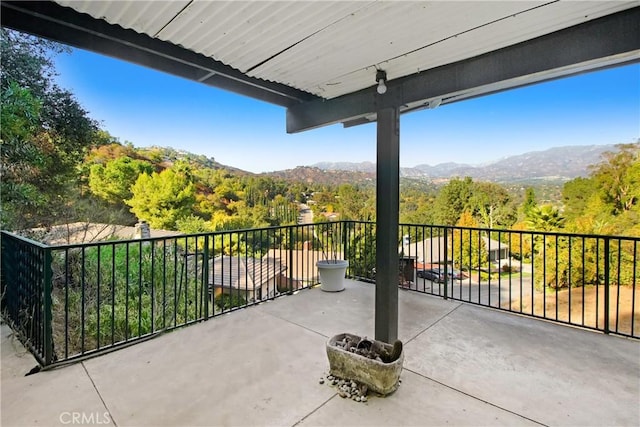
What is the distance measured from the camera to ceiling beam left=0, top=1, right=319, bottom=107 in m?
1.42

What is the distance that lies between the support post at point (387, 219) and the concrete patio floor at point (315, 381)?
0.38 meters

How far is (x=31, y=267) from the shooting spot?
226cm

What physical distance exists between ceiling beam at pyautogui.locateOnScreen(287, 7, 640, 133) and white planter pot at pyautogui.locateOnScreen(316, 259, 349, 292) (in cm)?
212

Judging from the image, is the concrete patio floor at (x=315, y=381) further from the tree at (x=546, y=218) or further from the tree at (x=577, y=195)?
the tree at (x=546, y=218)

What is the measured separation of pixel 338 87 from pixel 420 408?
2363 millimetres

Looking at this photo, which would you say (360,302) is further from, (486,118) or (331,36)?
(486,118)

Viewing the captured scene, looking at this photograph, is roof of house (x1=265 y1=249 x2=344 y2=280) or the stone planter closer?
the stone planter

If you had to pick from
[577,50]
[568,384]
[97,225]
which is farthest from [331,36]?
[97,225]

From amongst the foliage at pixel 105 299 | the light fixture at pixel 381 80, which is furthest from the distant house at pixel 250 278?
the light fixture at pixel 381 80

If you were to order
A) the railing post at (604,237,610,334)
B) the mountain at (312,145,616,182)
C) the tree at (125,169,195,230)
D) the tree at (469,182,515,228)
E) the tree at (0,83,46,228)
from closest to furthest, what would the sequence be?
1. the railing post at (604,237,610,334)
2. the tree at (0,83,46,228)
3. the tree at (125,169,195,230)
4. the mountain at (312,145,616,182)
5. the tree at (469,182,515,228)

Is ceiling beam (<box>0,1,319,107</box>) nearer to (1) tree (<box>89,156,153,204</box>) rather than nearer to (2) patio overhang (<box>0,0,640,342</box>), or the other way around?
(2) patio overhang (<box>0,0,640,342</box>)

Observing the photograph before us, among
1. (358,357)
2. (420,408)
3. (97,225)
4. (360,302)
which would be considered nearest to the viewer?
(420,408)

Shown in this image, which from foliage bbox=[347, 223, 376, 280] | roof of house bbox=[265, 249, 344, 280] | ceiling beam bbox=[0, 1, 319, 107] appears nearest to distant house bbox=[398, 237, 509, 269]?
foliage bbox=[347, 223, 376, 280]

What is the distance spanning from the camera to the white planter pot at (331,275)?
4012 millimetres
